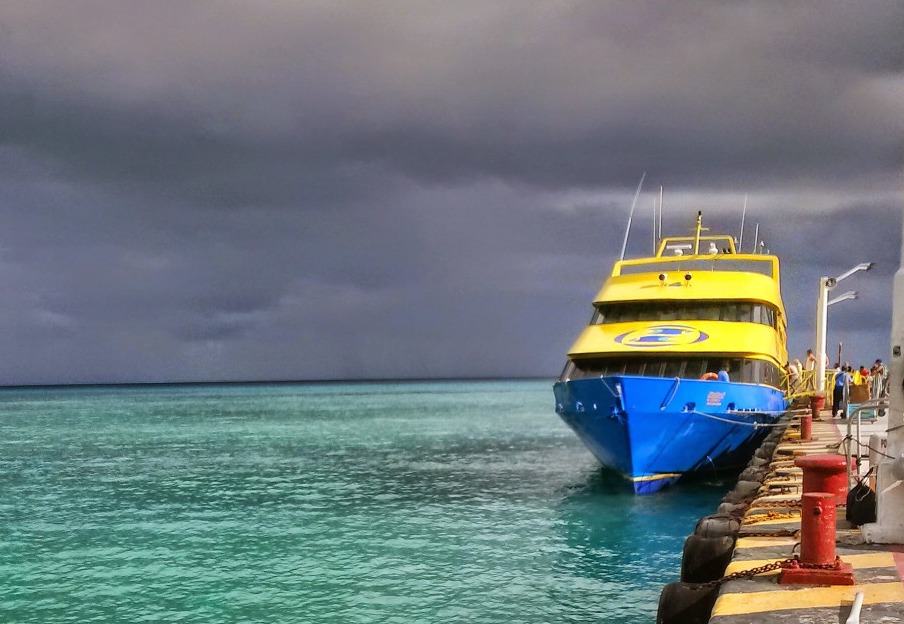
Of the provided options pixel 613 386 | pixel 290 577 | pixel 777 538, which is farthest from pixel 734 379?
pixel 777 538

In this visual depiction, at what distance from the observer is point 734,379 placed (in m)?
21.7

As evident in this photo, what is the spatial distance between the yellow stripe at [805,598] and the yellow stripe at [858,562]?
0.54 m

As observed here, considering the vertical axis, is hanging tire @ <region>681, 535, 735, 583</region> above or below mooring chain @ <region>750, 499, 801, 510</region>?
below

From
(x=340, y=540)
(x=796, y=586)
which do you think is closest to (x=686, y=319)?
(x=340, y=540)

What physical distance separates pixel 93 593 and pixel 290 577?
2.94 metres

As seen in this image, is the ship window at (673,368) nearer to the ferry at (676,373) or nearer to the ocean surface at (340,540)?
the ferry at (676,373)

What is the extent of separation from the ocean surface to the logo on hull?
369 cm

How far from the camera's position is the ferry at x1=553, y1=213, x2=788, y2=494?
19.6m

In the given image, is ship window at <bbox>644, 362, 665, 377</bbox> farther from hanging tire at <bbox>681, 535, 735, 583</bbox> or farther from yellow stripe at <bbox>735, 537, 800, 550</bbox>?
yellow stripe at <bbox>735, 537, 800, 550</bbox>

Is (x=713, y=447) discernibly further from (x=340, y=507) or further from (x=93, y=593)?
(x=93, y=593)

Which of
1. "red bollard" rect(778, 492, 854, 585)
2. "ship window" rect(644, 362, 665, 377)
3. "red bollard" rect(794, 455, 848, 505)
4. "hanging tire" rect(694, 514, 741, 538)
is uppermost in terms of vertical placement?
"ship window" rect(644, 362, 665, 377)

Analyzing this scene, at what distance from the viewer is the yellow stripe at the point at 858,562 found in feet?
23.2

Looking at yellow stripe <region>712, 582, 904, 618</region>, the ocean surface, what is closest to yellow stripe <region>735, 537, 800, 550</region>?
yellow stripe <region>712, 582, 904, 618</region>

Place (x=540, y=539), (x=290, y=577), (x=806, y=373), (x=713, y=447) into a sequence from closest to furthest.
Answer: (x=290, y=577)
(x=540, y=539)
(x=713, y=447)
(x=806, y=373)
